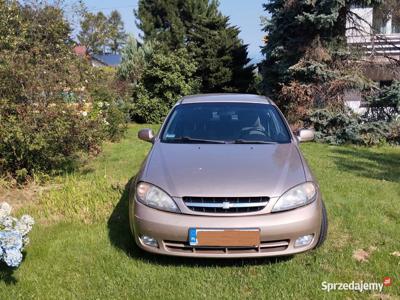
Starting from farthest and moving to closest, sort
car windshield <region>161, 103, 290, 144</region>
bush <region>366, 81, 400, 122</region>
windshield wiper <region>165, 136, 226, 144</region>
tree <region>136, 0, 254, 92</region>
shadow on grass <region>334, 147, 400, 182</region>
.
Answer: tree <region>136, 0, 254, 92</region>
bush <region>366, 81, 400, 122</region>
shadow on grass <region>334, 147, 400, 182</region>
car windshield <region>161, 103, 290, 144</region>
windshield wiper <region>165, 136, 226, 144</region>

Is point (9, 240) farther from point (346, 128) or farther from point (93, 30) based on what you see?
point (346, 128)

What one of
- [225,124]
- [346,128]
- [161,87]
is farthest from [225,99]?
[161,87]

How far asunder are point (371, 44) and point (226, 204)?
31.5 ft

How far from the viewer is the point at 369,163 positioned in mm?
8328

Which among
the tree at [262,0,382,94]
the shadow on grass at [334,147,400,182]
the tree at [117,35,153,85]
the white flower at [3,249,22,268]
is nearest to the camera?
the white flower at [3,249,22,268]

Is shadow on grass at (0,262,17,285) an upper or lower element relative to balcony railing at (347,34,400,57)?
lower

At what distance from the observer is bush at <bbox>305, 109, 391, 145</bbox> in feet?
34.5

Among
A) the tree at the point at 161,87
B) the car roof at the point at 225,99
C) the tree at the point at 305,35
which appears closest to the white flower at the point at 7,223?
the car roof at the point at 225,99

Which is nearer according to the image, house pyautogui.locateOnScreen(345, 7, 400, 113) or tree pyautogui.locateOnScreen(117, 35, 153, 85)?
house pyautogui.locateOnScreen(345, 7, 400, 113)

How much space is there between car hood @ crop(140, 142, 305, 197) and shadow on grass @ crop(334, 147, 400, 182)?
323 cm

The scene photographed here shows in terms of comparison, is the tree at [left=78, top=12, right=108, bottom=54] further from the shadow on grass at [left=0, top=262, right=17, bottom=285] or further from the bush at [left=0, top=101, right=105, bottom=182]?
the shadow on grass at [left=0, top=262, right=17, bottom=285]

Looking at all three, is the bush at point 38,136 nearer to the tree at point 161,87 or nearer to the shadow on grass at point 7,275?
the shadow on grass at point 7,275

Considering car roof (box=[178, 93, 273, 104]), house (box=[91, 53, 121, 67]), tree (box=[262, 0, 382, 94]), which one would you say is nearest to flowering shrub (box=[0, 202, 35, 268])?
car roof (box=[178, 93, 273, 104])

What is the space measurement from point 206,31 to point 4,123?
42.2ft
